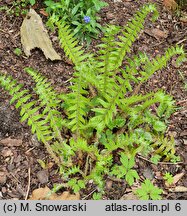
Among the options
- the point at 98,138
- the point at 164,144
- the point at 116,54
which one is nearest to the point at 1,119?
the point at 98,138

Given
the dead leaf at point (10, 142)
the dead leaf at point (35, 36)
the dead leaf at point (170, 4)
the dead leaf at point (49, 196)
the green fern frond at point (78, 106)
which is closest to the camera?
the green fern frond at point (78, 106)

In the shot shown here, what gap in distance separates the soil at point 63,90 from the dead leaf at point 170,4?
0.19 feet

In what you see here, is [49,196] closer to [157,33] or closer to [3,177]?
[3,177]

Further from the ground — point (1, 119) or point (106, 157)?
point (1, 119)

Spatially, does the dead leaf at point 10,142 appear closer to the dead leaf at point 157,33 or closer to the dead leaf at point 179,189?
the dead leaf at point 179,189

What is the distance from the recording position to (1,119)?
3.25m

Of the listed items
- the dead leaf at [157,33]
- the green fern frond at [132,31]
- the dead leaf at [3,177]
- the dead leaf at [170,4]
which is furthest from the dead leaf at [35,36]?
the dead leaf at [170,4]

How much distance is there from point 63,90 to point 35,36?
0.65 m

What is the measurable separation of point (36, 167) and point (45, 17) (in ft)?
5.18

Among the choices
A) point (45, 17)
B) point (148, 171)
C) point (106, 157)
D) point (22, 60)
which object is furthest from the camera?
point (45, 17)

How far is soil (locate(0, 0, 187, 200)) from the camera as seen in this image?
9.94ft

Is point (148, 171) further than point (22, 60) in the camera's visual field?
No

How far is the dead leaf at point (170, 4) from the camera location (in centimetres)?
421

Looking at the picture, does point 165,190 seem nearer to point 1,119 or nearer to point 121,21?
point 1,119
